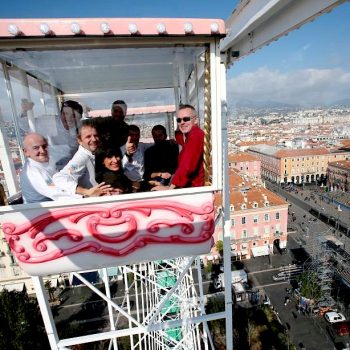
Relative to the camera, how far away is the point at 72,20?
77.3 inches

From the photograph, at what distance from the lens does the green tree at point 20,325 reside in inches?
470

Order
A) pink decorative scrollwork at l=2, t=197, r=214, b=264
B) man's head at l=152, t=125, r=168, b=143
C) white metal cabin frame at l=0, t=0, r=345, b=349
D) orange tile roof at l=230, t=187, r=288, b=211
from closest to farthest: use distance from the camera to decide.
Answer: white metal cabin frame at l=0, t=0, r=345, b=349 → pink decorative scrollwork at l=2, t=197, r=214, b=264 → man's head at l=152, t=125, r=168, b=143 → orange tile roof at l=230, t=187, r=288, b=211

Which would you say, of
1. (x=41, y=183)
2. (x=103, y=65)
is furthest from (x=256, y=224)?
(x=41, y=183)

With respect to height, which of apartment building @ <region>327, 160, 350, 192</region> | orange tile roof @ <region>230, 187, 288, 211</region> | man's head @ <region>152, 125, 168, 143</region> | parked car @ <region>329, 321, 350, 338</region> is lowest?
parked car @ <region>329, 321, 350, 338</region>

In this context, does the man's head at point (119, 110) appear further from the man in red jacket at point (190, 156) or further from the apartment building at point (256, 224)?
the apartment building at point (256, 224)

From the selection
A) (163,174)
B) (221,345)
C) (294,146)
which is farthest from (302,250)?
(294,146)

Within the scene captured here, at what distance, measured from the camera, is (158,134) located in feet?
10.4

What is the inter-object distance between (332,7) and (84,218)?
2347mm

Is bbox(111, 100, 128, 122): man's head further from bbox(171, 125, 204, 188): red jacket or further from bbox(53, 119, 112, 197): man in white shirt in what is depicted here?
bbox(171, 125, 204, 188): red jacket

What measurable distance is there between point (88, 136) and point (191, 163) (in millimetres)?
918

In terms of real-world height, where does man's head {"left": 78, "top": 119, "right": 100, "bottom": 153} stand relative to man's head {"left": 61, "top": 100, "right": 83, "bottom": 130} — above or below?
below

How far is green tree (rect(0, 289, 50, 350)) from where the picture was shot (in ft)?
39.2

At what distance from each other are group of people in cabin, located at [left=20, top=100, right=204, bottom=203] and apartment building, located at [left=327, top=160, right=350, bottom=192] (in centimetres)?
3923

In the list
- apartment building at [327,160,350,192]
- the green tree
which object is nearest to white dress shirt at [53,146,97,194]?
the green tree
